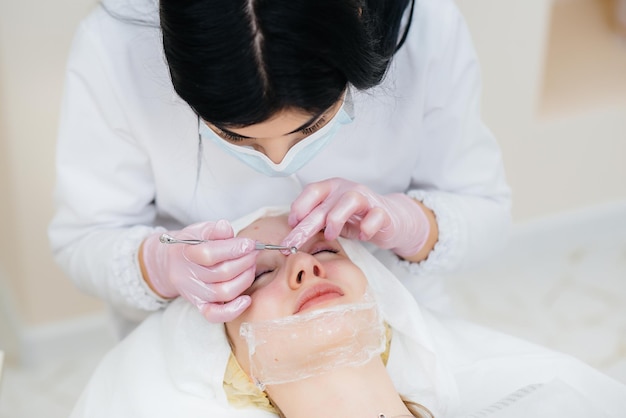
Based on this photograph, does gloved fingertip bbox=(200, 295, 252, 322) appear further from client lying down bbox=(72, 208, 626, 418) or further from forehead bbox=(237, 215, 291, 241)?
forehead bbox=(237, 215, 291, 241)

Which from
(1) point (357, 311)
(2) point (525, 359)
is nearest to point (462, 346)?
(2) point (525, 359)

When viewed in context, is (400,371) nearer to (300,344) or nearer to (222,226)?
(300,344)

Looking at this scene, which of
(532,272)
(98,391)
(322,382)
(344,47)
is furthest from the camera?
(532,272)

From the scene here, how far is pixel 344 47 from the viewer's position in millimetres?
1086

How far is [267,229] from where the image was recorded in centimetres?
145

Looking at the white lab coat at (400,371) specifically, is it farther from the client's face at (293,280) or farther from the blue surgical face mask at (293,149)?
the blue surgical face mask at (293,149)

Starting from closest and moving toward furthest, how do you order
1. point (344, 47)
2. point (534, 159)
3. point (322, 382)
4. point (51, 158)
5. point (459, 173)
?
point (344, 47)
point (322, 382)
point (459, 173)
point (51, 158)
point (534, 159)

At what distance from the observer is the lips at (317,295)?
1.36 meters

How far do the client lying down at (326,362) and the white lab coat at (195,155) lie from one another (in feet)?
0.40

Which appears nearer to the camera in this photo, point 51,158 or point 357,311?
point 357,311

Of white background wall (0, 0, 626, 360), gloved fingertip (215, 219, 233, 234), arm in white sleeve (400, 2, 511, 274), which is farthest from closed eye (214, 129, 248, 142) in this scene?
white background wall (0, 0, 626, 360)

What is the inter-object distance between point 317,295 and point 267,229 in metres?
0.15

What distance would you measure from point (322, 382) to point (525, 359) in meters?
0.40

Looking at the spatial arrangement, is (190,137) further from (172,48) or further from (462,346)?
(462,346)
